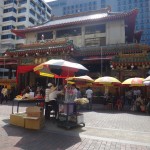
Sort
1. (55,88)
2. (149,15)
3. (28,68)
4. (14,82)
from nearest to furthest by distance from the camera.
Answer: (55,88) < (28,68) < (14,82) < (149,15)

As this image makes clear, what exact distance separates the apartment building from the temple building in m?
59.0

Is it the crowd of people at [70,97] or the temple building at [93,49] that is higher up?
the temple building at [93,49]

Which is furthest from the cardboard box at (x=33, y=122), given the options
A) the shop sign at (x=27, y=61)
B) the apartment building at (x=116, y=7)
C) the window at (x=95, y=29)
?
the apartment building at (x=116, y=7)

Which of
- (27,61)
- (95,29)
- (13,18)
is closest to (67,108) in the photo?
(27,61)

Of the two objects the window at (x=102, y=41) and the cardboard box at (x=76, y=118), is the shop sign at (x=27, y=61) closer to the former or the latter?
the window at (x=102, y=41)

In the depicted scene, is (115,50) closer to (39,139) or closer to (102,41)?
(102,41)

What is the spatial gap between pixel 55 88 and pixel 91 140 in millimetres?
3651

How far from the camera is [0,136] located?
6.45 meters

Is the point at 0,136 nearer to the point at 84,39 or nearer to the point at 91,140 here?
the point at 91,140

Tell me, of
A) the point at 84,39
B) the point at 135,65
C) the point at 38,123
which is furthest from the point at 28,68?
the point at 38,123

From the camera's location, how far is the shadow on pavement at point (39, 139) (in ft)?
18.4

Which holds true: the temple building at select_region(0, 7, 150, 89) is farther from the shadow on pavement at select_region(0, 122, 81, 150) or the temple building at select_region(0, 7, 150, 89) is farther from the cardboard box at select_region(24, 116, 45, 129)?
the shadow on pavement at select_region(0, 122, 81, 150)

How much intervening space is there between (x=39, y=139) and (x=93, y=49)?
16.5 metres

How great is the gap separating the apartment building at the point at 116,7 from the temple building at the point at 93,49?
59028mm
